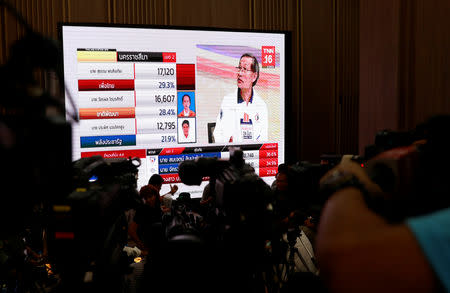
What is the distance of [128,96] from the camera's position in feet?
12.6

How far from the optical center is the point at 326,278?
2.08 ft

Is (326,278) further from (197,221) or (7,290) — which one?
(7,290)

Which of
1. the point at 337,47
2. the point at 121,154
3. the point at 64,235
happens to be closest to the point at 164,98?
the point at 121,154

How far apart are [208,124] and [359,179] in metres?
3.36

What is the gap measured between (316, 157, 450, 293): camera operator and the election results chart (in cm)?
343

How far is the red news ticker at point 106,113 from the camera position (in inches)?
149

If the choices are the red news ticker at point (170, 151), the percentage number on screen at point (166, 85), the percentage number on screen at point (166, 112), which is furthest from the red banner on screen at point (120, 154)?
the percentage number on screen at point (166, 85)

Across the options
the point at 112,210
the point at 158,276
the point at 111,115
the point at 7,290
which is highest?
the point at 111,115

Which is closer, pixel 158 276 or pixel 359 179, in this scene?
pixel 359 179

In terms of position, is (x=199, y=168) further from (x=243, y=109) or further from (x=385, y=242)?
(x=243, y=109)

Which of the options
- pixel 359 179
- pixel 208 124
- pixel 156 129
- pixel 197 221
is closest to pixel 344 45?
pixel 208 124

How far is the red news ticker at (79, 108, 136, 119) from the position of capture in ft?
12.4

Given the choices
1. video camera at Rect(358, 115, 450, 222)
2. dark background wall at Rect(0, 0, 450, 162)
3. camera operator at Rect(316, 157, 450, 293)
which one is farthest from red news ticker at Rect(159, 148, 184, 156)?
camera operator at Rect(316, 157, 450, 293)

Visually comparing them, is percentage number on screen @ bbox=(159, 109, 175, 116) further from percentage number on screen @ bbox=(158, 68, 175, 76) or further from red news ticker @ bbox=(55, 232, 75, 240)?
red news ticker @ bbox=(55, 232, 75, 240)
